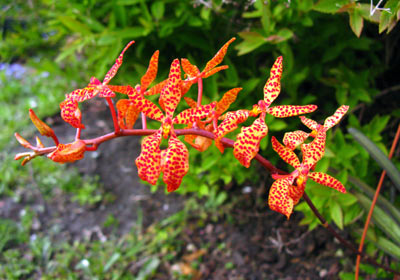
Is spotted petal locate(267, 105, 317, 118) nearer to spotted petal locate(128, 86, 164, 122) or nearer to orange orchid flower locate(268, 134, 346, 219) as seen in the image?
orange orchid flower locate(268, 134, 346, 219)

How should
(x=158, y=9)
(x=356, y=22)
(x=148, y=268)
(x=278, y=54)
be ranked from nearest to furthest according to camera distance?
(x=356, y=22)
(x=158, y=9)
(x=278, y=54)
(x=148, y=268)

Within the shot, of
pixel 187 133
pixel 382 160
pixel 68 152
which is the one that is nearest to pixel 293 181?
pixel 187 133

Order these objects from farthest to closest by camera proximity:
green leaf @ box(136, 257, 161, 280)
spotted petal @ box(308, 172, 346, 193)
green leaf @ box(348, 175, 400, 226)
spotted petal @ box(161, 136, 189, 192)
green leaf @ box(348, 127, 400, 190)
Answer: green leaf @ box(136, 257, 161, 280) < green leaf @ box(348, 175, 400, 226) < green leaf @ box(348, 127, 400, 190) < spotted petal @ box(308, 172, 346, 193) < spotted petal @ box(161, 136, 189, 192)

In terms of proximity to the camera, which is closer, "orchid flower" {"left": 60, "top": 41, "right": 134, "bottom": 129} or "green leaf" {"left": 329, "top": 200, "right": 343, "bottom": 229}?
"orchid flower" {"left": 60, "top": 41, "right": 134, "bottom": 129}

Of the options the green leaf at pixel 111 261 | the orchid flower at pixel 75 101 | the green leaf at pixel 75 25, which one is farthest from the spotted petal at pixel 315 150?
the green leaf at pixel 111 261

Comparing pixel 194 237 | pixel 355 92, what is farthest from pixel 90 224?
pixel 355 92

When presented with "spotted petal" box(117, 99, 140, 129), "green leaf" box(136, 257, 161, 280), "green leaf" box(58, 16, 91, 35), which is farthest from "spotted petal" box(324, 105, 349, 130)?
"green leaf" box(136, 257, 161, 280)

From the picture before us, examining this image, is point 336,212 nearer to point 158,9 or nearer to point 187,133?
point 187,133
